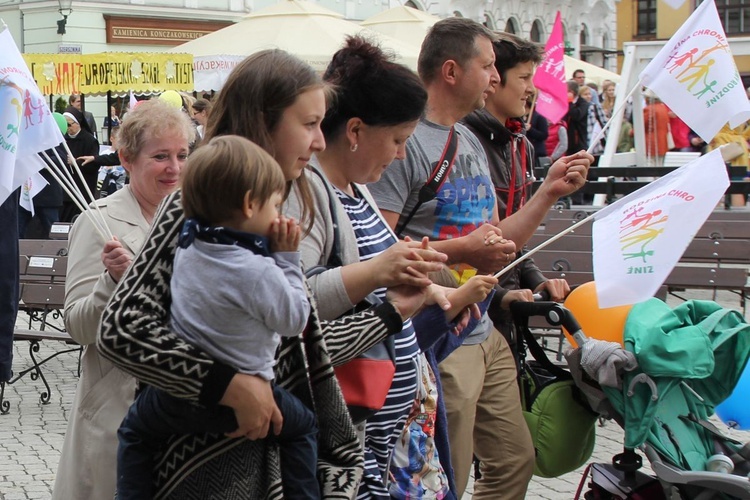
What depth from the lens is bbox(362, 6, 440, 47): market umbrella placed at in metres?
20.0

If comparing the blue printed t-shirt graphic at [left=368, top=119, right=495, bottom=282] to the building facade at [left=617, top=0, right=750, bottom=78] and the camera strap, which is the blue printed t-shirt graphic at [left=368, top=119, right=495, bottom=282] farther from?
the building facade at [left=617, top=0, right=750, bottom=78]

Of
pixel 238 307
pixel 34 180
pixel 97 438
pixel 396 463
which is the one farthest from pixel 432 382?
pixel 34 180

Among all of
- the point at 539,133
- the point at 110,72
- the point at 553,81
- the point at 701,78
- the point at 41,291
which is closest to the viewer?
the point at 701,78

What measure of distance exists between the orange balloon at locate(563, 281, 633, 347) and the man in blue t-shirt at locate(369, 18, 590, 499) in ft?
0.88

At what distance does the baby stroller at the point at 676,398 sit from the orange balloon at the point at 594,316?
0.05m

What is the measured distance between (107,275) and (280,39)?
558 inches

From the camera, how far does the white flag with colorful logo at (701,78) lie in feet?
14.2

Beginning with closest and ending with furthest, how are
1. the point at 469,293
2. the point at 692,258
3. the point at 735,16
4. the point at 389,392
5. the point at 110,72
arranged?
the point at 389,392
the point at 469,293
the point at 692,258
the point at 110,72
the point at 735,16

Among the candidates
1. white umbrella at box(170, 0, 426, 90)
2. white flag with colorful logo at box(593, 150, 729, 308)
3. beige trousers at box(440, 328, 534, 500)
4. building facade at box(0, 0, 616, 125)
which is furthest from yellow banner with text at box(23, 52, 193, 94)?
white flag with colorful logo at box(593, 150, 729, 308)

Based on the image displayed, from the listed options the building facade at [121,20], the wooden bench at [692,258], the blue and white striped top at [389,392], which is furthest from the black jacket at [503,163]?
the building facade at [121,20]

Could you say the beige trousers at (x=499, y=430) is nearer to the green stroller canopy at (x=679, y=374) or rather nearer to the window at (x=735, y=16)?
the green stroller canopy at (x=679, y=374)

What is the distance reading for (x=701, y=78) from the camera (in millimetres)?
4383

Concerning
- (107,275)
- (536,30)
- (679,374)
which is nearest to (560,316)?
(679,374)

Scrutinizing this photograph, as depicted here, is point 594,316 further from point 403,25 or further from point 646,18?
point 646,18
